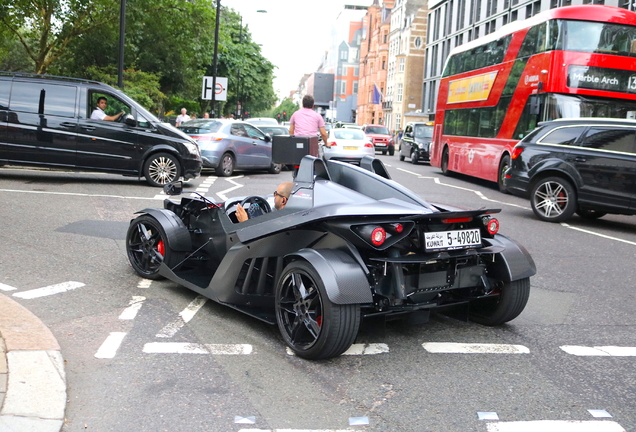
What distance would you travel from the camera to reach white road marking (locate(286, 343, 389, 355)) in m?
4.43

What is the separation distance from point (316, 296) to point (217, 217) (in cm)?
158

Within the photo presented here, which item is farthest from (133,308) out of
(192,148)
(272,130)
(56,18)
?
(56,18)

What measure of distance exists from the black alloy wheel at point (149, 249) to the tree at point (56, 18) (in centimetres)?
2171

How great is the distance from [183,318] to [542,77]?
12737 mm

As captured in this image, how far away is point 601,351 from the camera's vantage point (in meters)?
4.67

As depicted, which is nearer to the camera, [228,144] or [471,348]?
[471,348]

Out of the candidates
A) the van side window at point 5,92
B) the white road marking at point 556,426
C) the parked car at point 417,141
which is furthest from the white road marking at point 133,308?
the parked car at point 417,141

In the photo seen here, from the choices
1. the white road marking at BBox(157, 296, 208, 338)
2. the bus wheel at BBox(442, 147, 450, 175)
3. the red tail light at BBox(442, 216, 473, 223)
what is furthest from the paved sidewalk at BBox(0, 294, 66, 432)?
the bus wheel at BBox(442, 147, 450, 175)

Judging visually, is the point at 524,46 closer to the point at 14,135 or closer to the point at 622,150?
the point at 622,150

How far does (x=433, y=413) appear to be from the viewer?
3.50 metres

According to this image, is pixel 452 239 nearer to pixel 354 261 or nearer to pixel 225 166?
pixel 354 261

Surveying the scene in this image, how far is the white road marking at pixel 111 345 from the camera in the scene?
420cm

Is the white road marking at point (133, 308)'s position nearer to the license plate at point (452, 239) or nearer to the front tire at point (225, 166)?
the license plate at point (452, 239)

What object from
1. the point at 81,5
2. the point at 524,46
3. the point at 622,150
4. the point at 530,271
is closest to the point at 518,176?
the point at 622,150
